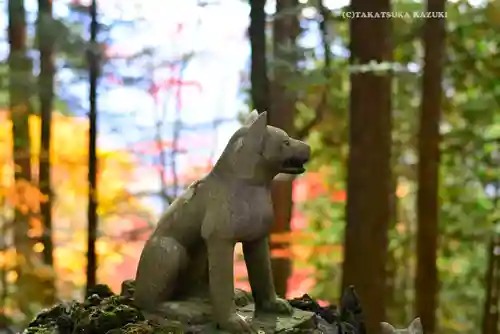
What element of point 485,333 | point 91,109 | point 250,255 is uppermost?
point 91,109

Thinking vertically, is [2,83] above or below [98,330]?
above

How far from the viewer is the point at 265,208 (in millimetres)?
Answer: 1285

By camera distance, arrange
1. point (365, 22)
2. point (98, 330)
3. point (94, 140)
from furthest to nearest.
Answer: point (94, 140) < point (365, 22) < point (98, 330)

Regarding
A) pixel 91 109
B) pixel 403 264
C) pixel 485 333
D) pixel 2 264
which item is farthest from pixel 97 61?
pixel 485 333

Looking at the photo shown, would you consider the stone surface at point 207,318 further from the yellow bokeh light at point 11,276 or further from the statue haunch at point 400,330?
the yellow bokeh light at point 11,276

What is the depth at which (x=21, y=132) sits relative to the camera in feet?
8.44

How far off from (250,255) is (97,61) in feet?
4.84

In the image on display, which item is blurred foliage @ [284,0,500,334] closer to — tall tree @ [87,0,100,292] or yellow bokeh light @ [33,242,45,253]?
tall tree @ [87,0,100,292]

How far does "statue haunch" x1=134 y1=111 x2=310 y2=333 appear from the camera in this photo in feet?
4.09

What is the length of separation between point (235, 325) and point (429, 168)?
1.59 m

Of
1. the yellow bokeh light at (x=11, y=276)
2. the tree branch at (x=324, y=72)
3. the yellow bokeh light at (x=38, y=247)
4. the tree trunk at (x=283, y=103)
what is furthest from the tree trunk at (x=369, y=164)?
the yellow bokeh light at (x=11, y=276)

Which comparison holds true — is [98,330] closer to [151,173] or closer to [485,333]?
[151,173]

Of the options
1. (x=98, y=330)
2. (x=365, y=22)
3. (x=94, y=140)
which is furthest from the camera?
(x=94, y=140)

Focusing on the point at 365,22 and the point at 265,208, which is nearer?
the point at 265,208
